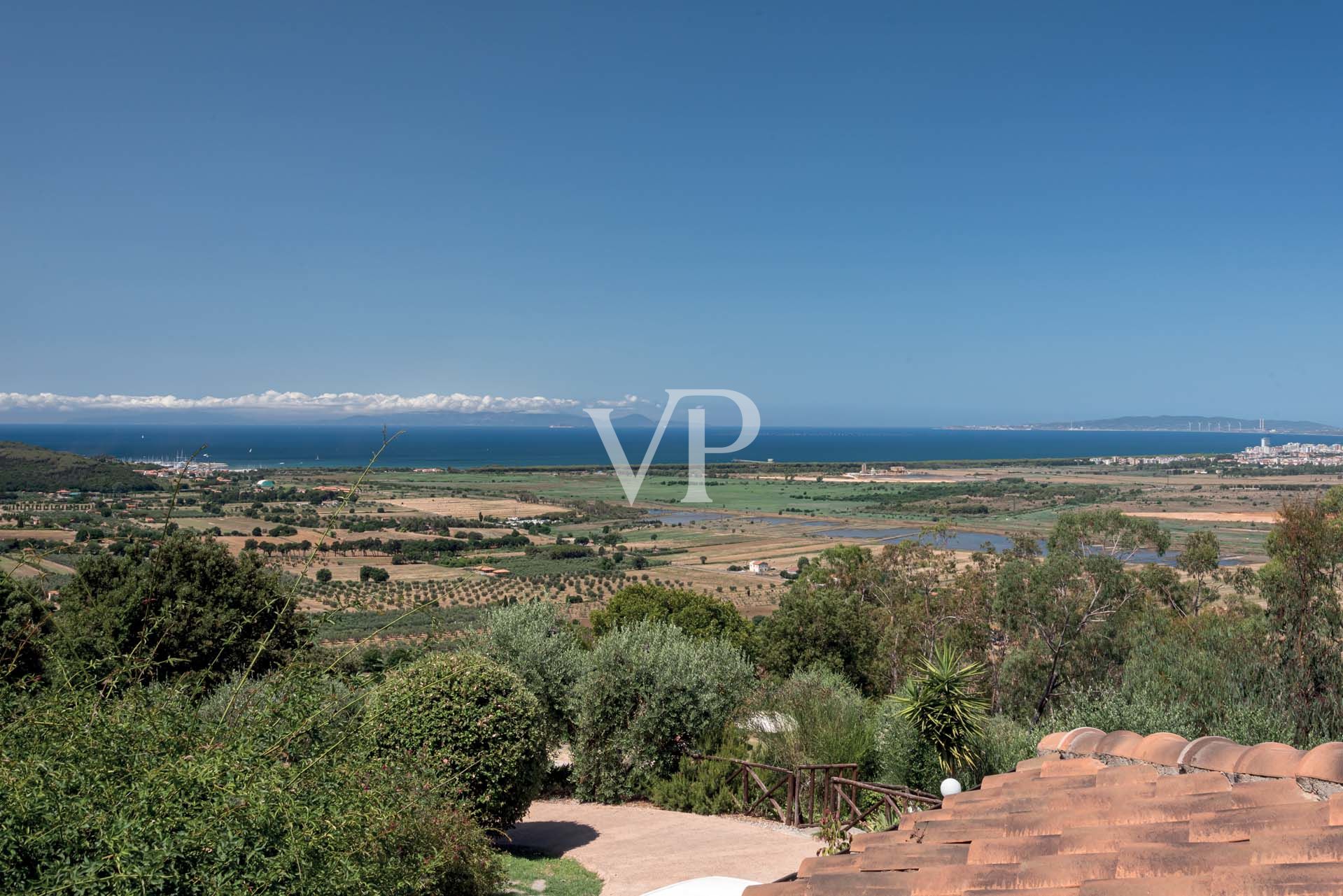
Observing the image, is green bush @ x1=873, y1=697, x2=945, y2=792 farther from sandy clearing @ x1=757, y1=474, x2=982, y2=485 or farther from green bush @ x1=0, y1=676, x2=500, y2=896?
sandy clearing @ x1=757, y1=474, x2=982, y2=485

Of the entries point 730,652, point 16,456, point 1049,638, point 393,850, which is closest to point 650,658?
point 730,652

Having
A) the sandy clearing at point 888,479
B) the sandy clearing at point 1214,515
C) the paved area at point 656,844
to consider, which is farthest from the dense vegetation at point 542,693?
the sandy clearing at point 888,479

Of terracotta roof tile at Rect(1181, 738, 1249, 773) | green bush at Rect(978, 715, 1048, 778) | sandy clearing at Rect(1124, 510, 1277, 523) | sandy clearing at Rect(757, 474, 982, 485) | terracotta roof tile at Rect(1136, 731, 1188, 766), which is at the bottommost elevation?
sandy clearing at Rect(757, 474, 982, 485)

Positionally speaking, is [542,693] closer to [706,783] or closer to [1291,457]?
[706,783]

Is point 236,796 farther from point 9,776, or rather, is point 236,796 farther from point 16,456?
point 16,456

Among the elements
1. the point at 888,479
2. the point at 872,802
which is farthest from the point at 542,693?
the point at 888,479

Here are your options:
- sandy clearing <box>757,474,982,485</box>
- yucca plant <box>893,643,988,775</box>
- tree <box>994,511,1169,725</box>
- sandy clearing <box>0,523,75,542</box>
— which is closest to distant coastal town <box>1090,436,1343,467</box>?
sandy clearing <box>757,474,982,485</box>

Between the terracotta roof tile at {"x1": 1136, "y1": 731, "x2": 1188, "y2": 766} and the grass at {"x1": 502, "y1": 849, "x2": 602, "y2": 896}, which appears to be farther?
the grass at {"x1": 502, "y1": 849, "x2": 602, "y2": 896}
